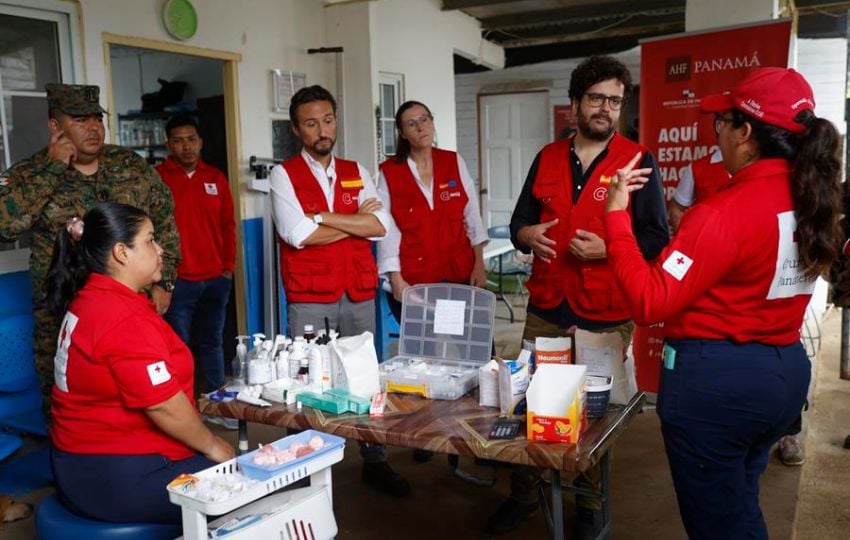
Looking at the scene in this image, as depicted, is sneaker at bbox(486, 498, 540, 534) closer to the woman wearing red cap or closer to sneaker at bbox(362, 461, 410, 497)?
sneaker at bbox(362, 461, 410, 497)

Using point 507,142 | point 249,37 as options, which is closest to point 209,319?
point 249,37

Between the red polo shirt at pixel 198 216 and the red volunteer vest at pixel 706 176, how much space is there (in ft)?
8.20

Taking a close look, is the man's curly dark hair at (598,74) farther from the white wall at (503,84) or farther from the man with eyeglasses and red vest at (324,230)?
the white wall at (503,84)

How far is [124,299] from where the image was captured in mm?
1869

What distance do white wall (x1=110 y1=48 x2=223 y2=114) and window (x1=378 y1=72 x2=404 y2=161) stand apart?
135cm

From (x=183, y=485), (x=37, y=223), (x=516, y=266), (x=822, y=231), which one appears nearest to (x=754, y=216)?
(x=822, y=231)

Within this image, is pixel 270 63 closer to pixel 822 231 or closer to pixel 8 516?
pixel 8 516

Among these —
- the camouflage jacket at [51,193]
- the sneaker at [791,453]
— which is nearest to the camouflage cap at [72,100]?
the camouflage jacket at [51,193]

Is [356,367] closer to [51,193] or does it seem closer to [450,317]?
[450,317]

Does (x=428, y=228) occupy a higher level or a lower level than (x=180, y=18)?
lower

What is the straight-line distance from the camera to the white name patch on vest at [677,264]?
5.16 feet

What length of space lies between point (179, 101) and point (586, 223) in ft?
15.0

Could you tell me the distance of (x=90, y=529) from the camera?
178 centimetres

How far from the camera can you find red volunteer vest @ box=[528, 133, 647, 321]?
247 cm
